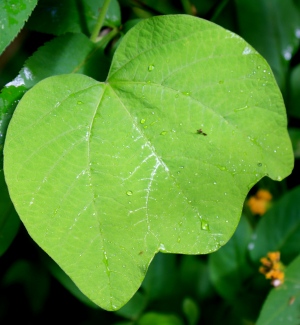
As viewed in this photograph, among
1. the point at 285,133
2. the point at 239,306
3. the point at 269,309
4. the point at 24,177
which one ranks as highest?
the point at 24,177

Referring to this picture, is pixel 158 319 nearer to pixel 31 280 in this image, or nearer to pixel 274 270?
pixel 274 270

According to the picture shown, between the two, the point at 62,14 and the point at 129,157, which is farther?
the point at 62,14

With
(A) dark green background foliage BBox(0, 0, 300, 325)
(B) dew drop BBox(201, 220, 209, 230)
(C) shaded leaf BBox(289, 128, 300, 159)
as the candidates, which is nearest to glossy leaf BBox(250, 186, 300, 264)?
(A) dark green background foliage BBox(0, 0, 300, 325)

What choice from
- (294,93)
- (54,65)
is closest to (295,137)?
(294,93)

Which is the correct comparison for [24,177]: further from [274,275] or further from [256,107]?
[274,275]

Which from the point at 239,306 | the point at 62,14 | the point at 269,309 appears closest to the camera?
the point at 62,14

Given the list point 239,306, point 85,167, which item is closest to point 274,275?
point 239,306
